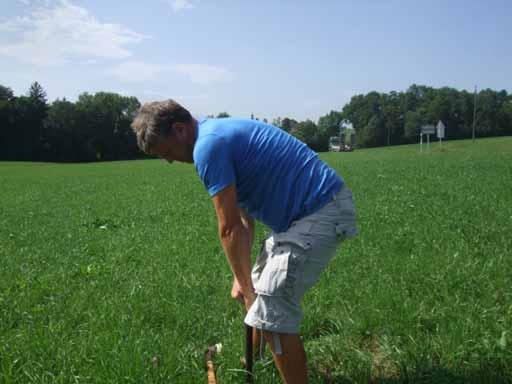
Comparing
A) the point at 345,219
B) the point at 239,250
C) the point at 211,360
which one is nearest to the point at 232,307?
the point at 211,360

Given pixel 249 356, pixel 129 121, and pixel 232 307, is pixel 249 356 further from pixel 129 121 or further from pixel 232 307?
pixel 129 121

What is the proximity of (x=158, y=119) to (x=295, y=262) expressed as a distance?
1.12 m

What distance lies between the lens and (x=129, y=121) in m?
78.5

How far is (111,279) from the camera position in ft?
17.2

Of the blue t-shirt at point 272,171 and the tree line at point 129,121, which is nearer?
the blue t-shirt at point 272,171

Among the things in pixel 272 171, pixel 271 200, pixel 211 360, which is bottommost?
pixel 211 360

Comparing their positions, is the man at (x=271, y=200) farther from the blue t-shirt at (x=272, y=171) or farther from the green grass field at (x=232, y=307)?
the green grass field at (x=232, y=307)

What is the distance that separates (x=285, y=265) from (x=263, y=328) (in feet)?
1.23


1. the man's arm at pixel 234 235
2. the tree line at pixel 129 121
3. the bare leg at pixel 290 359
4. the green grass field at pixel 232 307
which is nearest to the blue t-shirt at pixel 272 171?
the man's arm at pixel 234 235

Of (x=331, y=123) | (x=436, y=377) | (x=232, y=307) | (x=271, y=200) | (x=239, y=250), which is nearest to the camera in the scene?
(x=239, y=250)

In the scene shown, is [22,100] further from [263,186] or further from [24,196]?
[263,186]

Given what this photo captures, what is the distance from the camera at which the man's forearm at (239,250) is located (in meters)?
2.56

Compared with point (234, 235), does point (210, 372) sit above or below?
below

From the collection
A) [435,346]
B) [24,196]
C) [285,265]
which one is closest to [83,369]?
[285,265]
